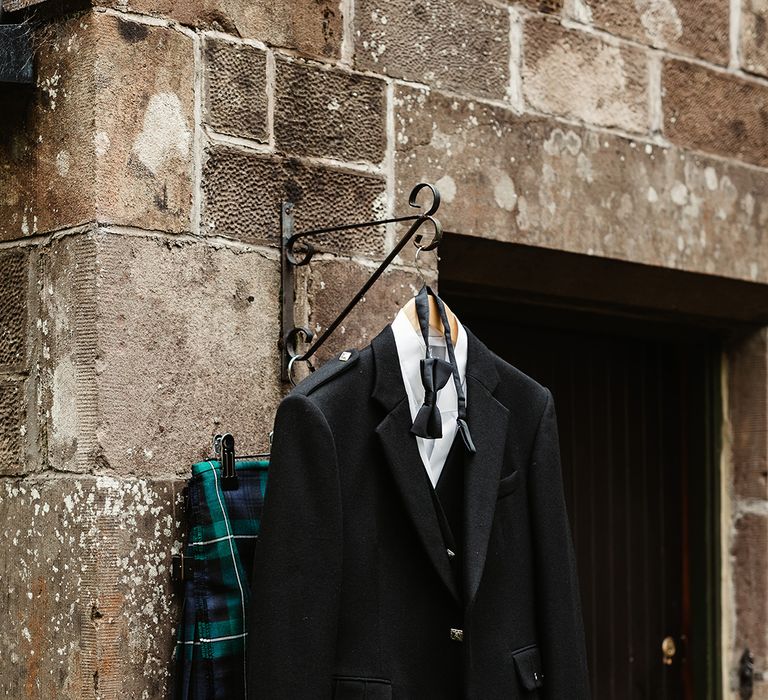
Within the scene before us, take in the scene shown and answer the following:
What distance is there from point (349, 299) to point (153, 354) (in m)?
0.50

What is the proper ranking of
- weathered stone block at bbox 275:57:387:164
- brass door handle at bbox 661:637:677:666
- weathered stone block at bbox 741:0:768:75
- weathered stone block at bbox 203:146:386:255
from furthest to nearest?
brass door handle at bbox 661:637:677:666, weathered stone block at bbox 741:0:768:75, weathered stone block at bbox 275:57:387:164, weathered stone block at bbox 203:146:386:255

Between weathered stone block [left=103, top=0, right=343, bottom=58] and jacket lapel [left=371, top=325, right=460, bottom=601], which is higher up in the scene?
weathered stone block [left=103, top=0, right=343, bottom=58]

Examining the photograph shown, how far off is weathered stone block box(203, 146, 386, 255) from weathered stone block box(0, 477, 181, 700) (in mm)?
538

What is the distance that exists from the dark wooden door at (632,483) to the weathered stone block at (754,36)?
81 centimetres

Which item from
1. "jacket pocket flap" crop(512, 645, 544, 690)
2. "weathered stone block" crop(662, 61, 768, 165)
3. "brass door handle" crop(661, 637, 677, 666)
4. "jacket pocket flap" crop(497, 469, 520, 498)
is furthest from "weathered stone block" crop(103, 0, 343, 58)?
"brass door handle" crop(661, 637, 677, 666)

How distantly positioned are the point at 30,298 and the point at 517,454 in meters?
0.97

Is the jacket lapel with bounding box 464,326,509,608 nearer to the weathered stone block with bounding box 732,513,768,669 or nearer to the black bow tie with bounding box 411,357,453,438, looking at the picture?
the black bow tie with bounding box 411,357,453,438

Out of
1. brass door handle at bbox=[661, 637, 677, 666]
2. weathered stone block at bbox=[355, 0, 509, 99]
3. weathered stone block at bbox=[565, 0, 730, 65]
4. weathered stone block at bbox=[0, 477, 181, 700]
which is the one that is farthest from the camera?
brass door handle at bbox=[661, 637, 677, 666]

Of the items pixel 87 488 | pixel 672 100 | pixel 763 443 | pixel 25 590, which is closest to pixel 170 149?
pixel 87 488

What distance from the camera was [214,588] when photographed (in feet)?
8.23

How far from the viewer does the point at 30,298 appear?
8.64 ft

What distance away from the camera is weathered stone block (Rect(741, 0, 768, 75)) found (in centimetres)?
378

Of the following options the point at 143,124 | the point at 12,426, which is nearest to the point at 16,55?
the point at 143,124

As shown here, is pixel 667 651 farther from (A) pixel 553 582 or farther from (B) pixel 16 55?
(B) pixel 16 55
